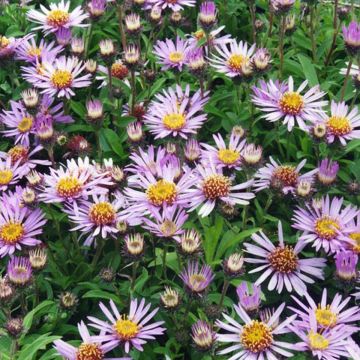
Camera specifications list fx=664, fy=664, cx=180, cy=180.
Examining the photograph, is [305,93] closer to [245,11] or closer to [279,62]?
[279,62]

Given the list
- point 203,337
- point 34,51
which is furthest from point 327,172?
point 34,51

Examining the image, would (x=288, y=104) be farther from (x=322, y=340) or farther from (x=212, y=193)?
(x=322, y=340)

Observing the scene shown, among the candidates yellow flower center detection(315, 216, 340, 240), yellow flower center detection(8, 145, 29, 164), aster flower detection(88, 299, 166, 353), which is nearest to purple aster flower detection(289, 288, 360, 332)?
yellow flower center detection(315, 216, 340, 240)

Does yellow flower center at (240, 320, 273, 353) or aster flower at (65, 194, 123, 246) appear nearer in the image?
yellow flower center at (240, 320, 273, 353)

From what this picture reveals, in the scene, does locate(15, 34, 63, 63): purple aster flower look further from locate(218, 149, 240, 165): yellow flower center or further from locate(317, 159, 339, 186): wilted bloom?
locate(317, 159, 339, 186): wilted bloom

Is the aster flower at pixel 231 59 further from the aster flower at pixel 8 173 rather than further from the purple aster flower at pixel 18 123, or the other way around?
the aster flower at pixel 8 173
